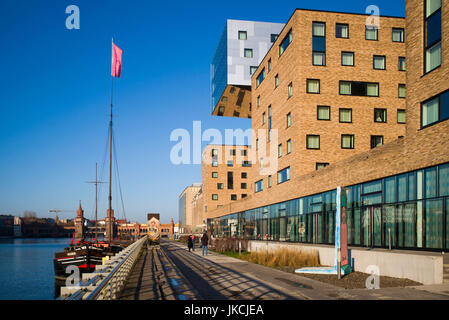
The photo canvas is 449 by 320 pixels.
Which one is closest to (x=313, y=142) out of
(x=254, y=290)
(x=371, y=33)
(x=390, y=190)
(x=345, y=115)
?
(x=345, y=115)

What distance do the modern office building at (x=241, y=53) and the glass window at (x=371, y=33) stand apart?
23200 millimetres

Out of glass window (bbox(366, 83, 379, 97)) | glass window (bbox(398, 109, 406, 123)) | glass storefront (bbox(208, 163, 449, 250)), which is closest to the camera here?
glass storefront (bbox(208, 163, 449, 250))

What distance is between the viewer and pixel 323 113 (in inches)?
1384

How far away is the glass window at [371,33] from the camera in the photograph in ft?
120

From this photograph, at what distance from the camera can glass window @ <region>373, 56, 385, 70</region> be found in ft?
119

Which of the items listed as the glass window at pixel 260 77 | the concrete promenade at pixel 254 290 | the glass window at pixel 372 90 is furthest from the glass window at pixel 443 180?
the glass window at pixel 260 77

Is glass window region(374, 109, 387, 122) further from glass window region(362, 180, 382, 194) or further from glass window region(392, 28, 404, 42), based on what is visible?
glass window region(362, 180, 382, 194)

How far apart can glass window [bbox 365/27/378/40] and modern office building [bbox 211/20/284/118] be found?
23.2 m

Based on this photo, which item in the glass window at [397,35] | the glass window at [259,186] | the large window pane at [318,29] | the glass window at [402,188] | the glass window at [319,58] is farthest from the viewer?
the glass window at [259,186]

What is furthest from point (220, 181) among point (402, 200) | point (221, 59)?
point (402, 200)

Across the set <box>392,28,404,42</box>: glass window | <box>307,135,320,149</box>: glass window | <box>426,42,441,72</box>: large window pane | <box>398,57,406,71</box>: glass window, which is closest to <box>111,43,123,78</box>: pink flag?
<box>307,135,320,149</box>: glass window

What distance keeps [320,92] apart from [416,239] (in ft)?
60.2

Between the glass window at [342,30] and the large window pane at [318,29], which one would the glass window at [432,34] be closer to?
the large window pane at [318,29]

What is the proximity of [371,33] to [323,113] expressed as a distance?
28.2ft
